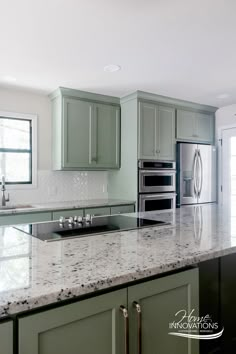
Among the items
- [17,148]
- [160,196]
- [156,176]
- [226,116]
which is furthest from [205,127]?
[17,148]

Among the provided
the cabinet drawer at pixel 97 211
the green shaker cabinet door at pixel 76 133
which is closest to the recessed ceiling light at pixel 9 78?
the green shaker cabinet door at pixel 76 133

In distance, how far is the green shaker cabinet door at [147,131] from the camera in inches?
153

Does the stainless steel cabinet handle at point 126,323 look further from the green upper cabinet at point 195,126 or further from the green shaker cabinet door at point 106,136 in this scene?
the green upper cabinet at point 195,126

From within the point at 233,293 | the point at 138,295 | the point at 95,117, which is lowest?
the point at 233,293

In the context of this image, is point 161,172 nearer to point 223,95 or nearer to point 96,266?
point 223,95

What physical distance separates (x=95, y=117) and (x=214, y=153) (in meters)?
2.16

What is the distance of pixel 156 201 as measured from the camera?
4.00m

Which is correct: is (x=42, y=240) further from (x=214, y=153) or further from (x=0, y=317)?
(x=214, y=153)

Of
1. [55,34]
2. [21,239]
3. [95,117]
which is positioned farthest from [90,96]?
[21,239]

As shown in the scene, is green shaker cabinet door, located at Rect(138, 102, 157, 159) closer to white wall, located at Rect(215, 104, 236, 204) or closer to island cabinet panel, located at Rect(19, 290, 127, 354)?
white wall, located at Rect(215, 104, 236, 204)

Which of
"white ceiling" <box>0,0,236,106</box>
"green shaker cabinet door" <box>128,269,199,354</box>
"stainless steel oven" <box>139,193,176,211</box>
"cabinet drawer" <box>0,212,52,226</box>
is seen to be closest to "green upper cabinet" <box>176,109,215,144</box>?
"white ceiling" <box>0,0,236,106</box>

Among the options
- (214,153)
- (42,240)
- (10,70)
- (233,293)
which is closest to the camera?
(42,240)

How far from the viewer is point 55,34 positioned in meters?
2.23

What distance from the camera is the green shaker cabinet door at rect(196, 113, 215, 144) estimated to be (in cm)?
457
